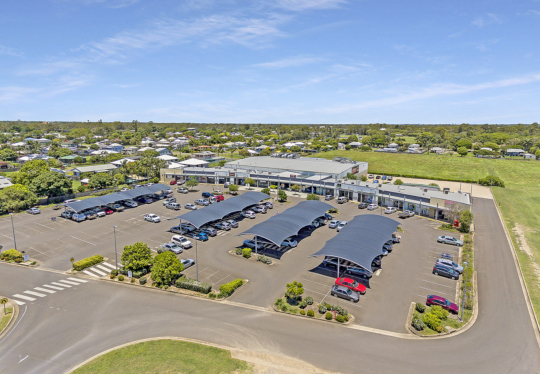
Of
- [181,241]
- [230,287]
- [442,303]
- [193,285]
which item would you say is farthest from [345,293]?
[181,241]

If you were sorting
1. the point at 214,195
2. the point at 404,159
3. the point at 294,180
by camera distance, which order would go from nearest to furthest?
the point at 214,195, the point at 294,180, the point at 404,159

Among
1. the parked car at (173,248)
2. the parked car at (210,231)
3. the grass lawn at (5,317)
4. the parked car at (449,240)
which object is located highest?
the parked car at (449,240)

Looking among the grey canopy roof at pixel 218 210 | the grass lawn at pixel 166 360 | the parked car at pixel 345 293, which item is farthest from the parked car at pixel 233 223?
the grass lawn at pixel 166 360

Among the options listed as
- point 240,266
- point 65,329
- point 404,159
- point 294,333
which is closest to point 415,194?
point 240,266

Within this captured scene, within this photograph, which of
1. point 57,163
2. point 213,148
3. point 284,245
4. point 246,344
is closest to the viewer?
point 246,344

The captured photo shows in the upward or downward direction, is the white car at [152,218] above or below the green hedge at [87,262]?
above

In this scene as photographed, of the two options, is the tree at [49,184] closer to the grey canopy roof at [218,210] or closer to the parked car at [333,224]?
the grey canopy roof at [218,210]

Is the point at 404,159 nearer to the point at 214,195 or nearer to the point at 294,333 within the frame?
the point at 214,195
